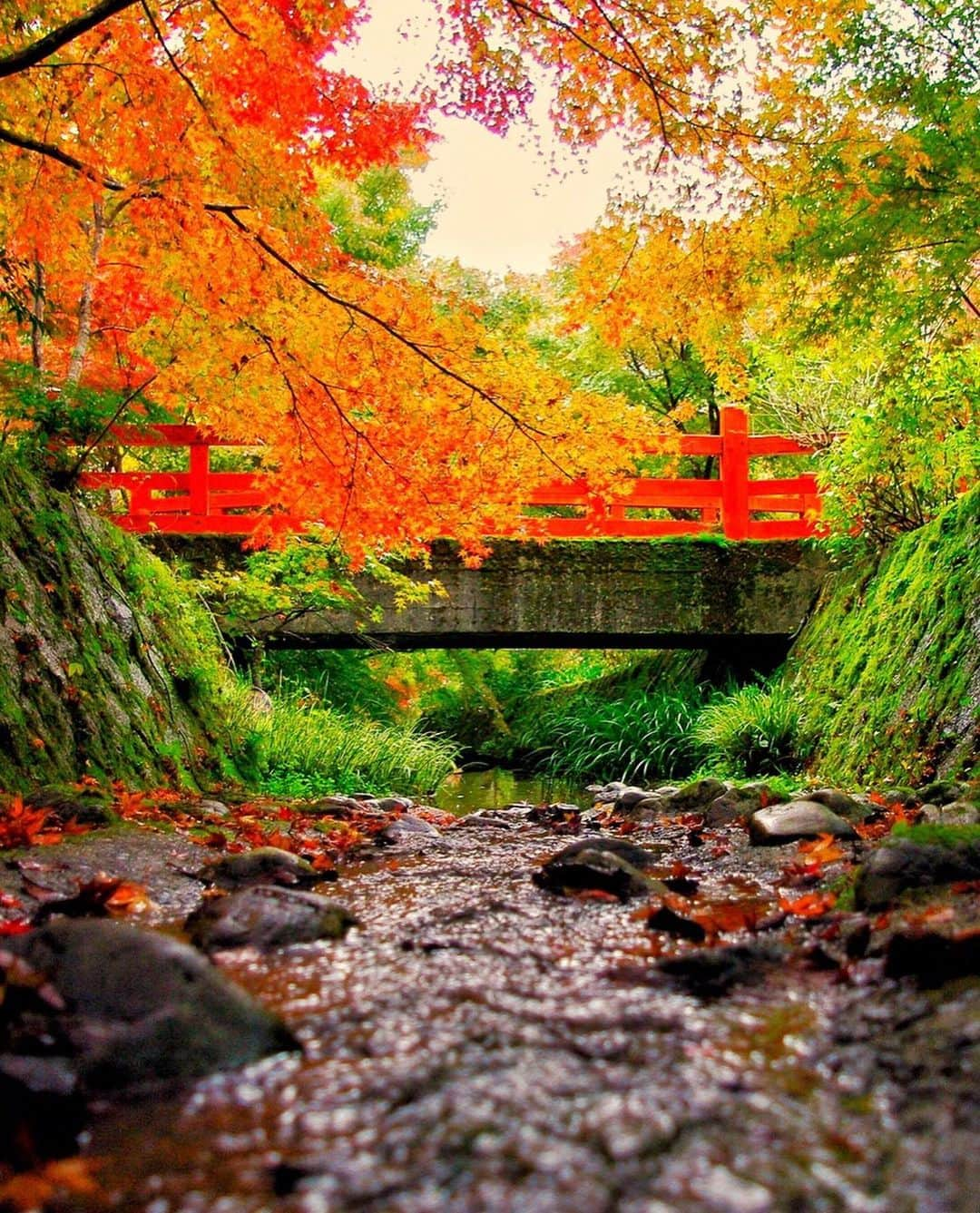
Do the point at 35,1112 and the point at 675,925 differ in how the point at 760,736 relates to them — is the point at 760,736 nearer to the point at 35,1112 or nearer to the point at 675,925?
the point at 675,925

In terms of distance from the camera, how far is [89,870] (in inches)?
115

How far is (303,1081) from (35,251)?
540 centimetres

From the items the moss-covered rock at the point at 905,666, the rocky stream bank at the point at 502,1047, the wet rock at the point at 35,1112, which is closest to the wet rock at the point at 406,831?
the rocky stream bank at the point at 502,1047

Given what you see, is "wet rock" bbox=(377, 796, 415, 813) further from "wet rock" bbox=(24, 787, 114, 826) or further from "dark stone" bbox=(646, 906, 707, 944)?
"dark stone" bbox=(646, 906, 707, 944)

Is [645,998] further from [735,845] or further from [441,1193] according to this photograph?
[735,845]

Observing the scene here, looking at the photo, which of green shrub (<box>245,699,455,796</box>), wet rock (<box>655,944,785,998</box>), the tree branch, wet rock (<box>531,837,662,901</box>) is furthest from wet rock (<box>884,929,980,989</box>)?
green shrub (<box>245,699,455,796</box>)

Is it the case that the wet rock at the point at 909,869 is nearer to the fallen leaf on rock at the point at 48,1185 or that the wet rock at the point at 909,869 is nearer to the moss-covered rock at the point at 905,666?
the fallen leaf on rock at the point at 48,1185

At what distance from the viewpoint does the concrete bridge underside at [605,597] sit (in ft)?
30.3

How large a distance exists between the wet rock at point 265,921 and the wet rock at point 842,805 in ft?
8.40

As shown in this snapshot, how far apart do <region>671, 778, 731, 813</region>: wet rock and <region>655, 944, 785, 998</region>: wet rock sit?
3.58 m

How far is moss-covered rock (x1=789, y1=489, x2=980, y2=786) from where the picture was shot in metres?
4.92

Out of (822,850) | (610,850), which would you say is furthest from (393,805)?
(822,850)

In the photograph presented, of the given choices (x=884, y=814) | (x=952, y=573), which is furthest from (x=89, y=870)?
(x=952, y=573)

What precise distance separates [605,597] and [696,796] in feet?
12.9
